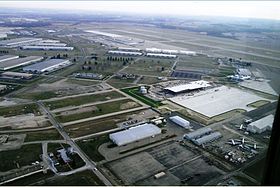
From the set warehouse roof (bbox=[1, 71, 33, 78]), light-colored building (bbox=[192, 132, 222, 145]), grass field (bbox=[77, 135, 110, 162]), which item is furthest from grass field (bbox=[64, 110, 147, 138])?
warehouse roof (bbox=[1, 71, 33, 78])

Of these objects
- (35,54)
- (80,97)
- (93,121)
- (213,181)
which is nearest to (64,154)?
(93,121)

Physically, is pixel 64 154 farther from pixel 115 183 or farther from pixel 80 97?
pixel 80 97

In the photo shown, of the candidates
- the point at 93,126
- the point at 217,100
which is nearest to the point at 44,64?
the point at 93,126

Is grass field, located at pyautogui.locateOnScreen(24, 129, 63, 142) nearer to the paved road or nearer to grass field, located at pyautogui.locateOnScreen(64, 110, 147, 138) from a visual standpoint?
the paved road

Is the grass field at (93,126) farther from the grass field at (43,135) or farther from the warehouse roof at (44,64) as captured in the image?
the warehouse roof at (44,64)

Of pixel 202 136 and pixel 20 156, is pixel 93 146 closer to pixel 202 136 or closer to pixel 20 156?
pixel 20 156

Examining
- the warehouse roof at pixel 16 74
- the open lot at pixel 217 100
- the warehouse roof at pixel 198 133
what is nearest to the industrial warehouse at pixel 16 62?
the warehouse roof at pixel 16 74
